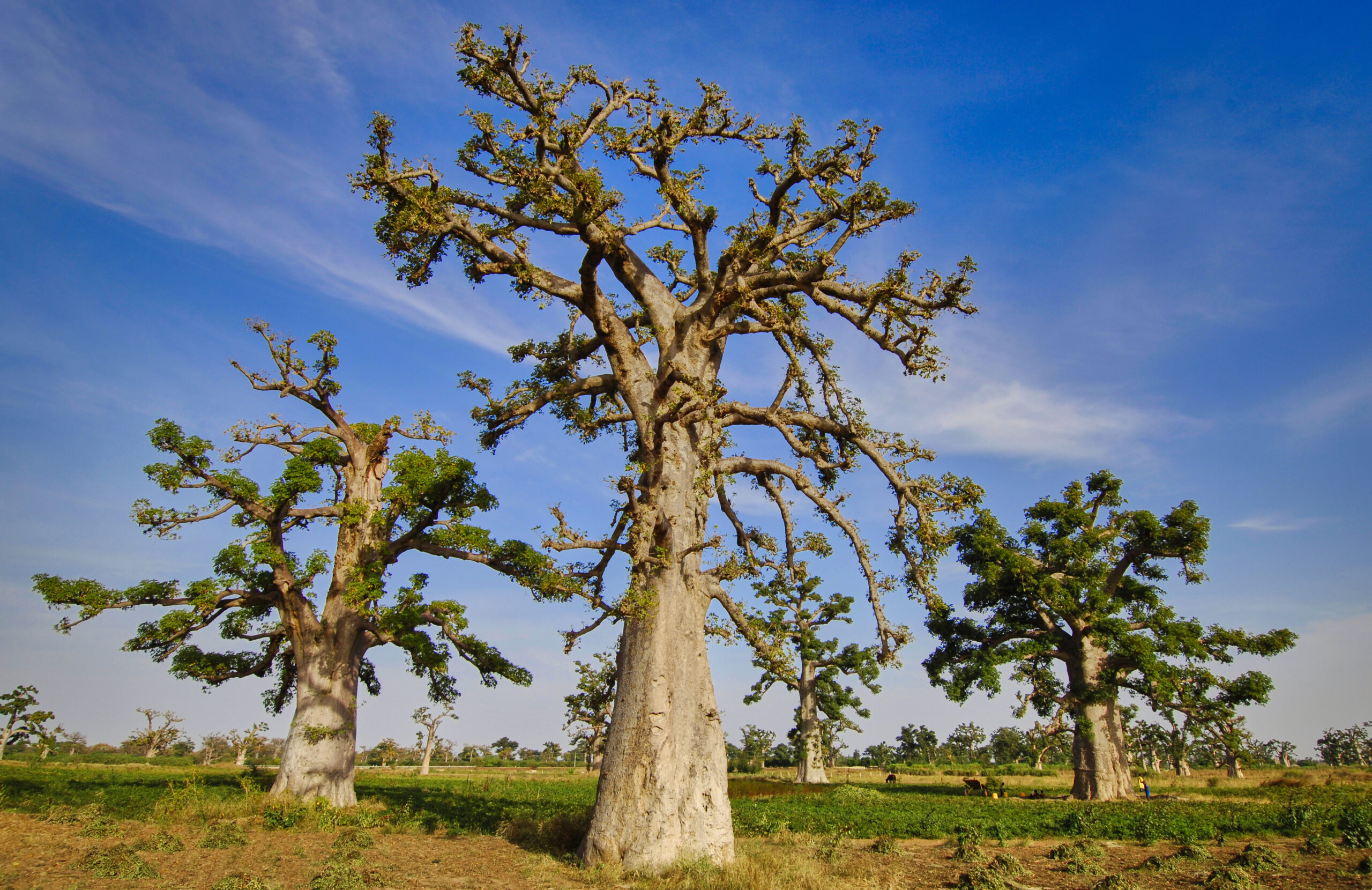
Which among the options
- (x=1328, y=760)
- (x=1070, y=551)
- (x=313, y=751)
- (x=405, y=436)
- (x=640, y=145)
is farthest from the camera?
(x=1328, y=760)

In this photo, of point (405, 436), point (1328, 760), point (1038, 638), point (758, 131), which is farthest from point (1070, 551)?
point (1328, 760)

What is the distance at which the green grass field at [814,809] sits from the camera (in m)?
12.2

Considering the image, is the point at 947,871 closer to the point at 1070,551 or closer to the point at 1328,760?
the point at 1070,551

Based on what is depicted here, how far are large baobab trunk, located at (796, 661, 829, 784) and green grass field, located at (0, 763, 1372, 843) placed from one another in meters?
9.11

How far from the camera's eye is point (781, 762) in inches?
3024

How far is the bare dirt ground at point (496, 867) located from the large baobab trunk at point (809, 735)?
23.6m

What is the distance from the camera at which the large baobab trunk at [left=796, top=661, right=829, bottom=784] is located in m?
33.2

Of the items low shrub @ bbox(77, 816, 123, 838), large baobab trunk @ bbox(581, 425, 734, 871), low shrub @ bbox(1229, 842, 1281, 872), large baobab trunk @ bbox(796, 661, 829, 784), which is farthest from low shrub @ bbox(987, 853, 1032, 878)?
large baobab trunk @ bbox(796, 661, 829, 784)

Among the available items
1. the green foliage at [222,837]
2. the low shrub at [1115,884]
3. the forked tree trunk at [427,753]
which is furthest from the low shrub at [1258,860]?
the forked tree trunk at [427,753]

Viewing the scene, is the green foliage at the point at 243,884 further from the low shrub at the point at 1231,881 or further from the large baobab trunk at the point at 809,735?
the large baobab trunk at the point at 809,735

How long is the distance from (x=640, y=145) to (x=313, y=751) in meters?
13.8

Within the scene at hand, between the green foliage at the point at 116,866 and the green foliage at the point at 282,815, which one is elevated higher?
the green foliage at the point at 116,866

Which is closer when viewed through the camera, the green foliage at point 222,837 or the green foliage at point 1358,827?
the green foliage at point 222,837

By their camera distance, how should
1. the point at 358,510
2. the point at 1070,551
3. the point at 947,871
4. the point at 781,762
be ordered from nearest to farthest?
the point at 947,871 < the point at 358,510 < the point at 1070,551 < the point at 781,762
